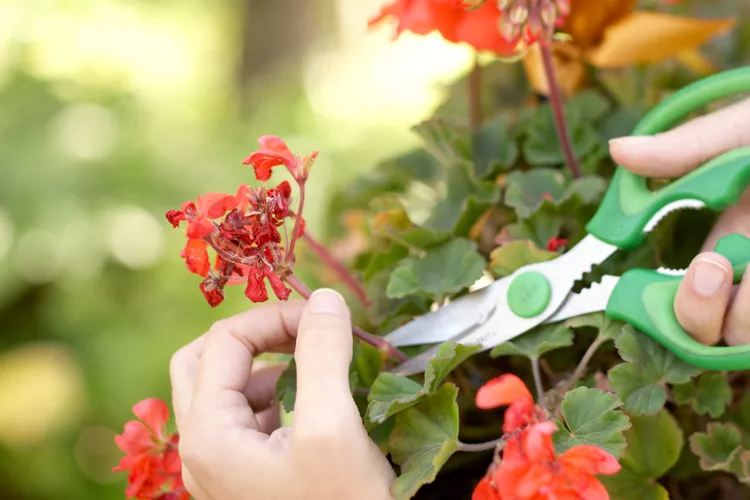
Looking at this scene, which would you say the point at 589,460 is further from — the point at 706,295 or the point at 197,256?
the point at 197,256

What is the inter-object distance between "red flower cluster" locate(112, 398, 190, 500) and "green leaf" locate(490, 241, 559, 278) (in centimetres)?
23

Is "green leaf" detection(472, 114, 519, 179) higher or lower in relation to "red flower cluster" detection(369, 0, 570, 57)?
lower

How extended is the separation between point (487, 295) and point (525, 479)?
15 centimetres

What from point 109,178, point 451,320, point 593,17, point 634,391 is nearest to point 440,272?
point 451,320

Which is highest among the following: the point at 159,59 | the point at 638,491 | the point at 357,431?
the point at 159,59

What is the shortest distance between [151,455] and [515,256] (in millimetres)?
256

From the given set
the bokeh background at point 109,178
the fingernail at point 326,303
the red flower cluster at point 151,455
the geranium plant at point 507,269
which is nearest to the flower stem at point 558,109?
the geranium plant at point 507,269

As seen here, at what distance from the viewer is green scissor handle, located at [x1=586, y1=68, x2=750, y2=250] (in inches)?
15.3

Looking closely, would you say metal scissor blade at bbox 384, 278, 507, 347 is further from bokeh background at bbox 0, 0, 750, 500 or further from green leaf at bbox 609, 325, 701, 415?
bokeh background at bbox 0, 0, 750, 500

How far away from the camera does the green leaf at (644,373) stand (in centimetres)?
39

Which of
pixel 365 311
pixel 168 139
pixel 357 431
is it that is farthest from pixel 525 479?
pixel 168 139

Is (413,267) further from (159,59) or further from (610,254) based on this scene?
(159,59)

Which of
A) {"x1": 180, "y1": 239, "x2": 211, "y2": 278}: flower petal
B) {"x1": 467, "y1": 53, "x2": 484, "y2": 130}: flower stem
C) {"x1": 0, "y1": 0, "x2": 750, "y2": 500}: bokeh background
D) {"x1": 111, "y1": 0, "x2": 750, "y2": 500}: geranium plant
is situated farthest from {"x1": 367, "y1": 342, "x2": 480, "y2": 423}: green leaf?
{"x1": 0, "y1": 0, "x2": 750, "y2": 500}: bokeh background

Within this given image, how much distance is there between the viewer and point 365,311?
57 centimetres
